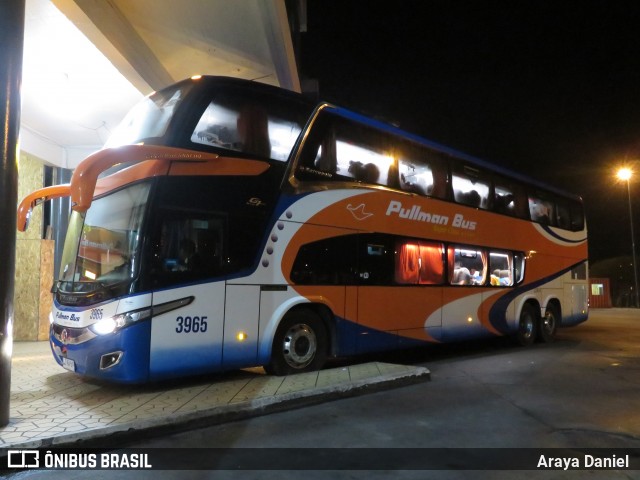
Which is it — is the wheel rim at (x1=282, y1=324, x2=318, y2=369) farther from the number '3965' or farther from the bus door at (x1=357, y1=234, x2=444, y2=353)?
the number '3965'

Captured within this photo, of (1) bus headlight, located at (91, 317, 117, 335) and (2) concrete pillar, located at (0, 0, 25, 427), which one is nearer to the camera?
(2) concrete pillar, located at (0, 0, 25, 427)

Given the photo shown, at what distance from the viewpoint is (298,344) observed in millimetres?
7824

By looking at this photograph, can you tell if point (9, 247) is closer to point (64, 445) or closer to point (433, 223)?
point (64, 445)

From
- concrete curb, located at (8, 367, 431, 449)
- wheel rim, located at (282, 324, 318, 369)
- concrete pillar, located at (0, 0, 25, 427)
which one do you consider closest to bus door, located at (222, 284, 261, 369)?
wheel rim, located at (282, 324, 318, 369)

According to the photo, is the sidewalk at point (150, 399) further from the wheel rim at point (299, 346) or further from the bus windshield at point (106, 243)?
the bus windshield at point (106, 243)

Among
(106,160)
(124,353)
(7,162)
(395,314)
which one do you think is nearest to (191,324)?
(124,353)

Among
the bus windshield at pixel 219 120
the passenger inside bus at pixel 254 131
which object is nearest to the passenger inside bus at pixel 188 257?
the bus windshield at pixel 219 120

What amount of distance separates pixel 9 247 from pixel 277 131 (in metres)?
3.92

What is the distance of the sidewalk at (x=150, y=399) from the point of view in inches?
196

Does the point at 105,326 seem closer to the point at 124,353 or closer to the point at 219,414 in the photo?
the point at 124,353

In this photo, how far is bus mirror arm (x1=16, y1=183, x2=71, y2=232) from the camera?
7.42 m

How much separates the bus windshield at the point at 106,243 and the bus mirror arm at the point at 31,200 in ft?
3.29

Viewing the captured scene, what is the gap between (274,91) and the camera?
25.1 feet

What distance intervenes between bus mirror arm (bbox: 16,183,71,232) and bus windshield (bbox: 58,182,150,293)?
1.00 metres
